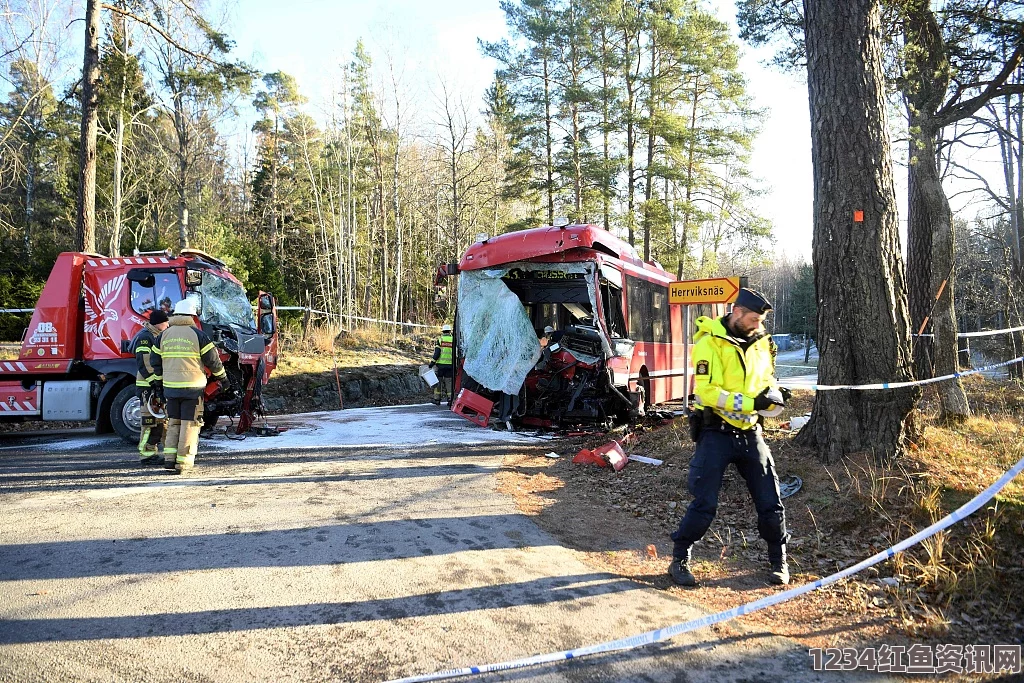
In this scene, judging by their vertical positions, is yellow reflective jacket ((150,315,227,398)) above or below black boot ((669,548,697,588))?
above

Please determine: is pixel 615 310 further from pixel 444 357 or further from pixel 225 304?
pixel 225 304

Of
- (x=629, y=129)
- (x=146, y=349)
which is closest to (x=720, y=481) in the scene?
(x=146, y=349)

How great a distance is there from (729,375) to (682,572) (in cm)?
135

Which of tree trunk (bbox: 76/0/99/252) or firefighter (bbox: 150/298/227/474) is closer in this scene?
firefighter (bbox: 150/298/227/474)

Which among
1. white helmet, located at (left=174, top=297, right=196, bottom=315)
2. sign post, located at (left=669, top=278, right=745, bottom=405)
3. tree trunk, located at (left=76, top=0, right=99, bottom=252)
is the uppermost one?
tree trunk, located at (left=76, top=0, right=99, bottom=252)

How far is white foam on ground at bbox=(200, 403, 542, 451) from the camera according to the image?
28.8ft

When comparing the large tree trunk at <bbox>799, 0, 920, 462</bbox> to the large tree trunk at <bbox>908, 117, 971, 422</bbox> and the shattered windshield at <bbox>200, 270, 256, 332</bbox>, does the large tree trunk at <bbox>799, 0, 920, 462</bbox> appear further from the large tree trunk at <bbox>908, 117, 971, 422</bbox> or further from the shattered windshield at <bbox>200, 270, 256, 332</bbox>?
the shattered windshield at <bbox>200, 270, 256, 332</bbox>

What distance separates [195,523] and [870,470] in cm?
554

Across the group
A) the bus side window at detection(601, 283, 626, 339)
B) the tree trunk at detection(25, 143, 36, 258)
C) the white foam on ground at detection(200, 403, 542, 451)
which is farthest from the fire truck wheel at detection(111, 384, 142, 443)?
the tree trunk at detection(25, 143, 36, 258)

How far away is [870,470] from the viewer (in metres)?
5.00

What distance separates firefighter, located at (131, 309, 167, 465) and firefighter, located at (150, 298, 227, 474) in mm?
428

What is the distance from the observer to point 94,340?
8867 mm

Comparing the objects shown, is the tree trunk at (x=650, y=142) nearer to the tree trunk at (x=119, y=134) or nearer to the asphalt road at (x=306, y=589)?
the tree trunk at (x=119, y=134)

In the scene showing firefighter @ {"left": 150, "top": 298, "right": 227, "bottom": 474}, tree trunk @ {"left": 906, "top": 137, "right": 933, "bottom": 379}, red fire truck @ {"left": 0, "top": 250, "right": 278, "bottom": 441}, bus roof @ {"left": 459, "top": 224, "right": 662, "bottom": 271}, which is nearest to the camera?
firefighter @ {"left": 150, "top": 298, "right": 227, "bottom": 474}
